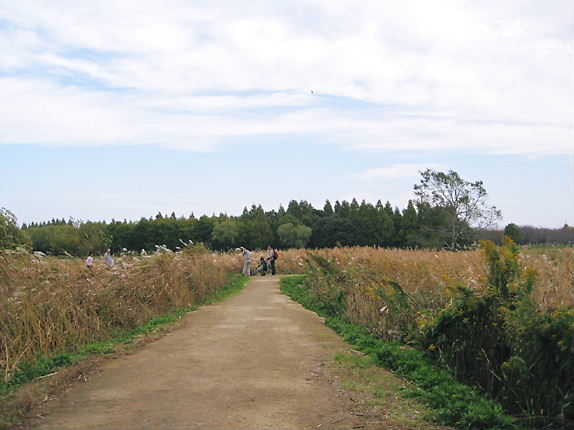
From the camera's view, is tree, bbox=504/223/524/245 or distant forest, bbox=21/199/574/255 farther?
distant forest, bbox=21/199/574/255

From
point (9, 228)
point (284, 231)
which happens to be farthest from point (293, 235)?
point (9, 228)

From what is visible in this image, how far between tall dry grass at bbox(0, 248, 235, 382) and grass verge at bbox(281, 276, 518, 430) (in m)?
5.01

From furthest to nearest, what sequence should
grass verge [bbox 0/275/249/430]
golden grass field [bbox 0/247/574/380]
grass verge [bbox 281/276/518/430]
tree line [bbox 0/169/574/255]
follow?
tree line [bbox 0/169/574/255] → golden grass field [bbox 0/247/574/380] → grass verge [bbox 0/275/249/430] → grass verge [bbox 281/276/518/430]

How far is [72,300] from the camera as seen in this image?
33.0 ft

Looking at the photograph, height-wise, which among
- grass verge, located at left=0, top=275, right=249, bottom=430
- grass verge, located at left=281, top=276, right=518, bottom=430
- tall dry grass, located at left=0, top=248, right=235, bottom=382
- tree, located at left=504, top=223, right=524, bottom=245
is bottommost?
grass verge, located at left=281, top=276, right=518, bottom=430

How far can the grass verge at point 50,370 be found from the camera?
5.70 meters

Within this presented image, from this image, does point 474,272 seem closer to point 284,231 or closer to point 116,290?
point 116,290

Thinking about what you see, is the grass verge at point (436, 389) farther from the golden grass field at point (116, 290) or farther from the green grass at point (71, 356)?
the green grass at point (71, 356)

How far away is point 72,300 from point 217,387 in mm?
4792

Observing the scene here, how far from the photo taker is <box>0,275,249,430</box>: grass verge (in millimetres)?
5703

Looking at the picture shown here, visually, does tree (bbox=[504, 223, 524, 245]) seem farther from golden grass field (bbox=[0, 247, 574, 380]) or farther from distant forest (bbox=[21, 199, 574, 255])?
distant forest (bbox=[21, 199, 574, 255])

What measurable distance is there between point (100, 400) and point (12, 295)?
4.24 metres

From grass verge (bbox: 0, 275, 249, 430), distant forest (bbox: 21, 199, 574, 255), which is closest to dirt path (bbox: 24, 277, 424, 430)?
grass verge (bbox: 0, 275, 249, 430)

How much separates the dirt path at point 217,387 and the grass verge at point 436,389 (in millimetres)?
556
